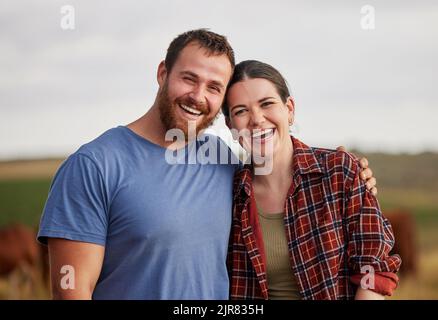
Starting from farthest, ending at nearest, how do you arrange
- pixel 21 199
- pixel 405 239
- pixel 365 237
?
pixel 21 199
pixel 405 239
pixel 365 237

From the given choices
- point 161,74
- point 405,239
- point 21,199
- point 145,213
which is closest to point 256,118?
point 161,74

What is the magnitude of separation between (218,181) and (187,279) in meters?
→ 0.43

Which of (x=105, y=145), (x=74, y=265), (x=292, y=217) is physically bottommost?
(x=74, y=265)

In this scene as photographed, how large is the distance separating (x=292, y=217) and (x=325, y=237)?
0.50 feet

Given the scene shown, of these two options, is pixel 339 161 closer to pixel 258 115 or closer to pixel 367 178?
pixel 367 178

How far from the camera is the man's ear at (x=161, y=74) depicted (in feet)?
9.38

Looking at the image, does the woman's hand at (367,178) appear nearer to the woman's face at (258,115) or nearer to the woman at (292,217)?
the woman at (292,217)

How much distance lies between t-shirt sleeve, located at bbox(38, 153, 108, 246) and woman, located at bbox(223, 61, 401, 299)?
1.89 ft

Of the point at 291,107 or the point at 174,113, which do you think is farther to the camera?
the point at 291,107

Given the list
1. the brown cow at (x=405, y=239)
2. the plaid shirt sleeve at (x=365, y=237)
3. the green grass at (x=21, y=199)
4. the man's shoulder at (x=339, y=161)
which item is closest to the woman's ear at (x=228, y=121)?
the man's shoulder at (x=339, y=161)

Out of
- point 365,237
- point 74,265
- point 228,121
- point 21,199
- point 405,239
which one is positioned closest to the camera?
point 74,265

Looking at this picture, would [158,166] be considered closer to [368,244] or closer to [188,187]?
[188,187]

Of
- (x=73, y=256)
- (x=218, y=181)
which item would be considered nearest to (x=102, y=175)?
(x=73, y=256)

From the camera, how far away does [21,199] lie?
10.1m
